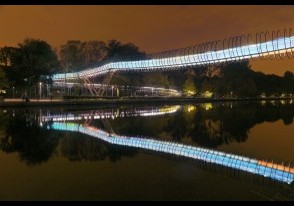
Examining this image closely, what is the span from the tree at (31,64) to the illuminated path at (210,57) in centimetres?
737

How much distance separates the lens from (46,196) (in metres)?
8.20

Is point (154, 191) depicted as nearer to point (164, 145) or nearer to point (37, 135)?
point (164, 145)

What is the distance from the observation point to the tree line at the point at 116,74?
5766 centimetres

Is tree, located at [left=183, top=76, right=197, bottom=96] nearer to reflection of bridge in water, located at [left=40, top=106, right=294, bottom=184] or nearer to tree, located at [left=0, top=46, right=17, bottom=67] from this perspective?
tree, located at [left=0, top=46, right=17, bottom=67]

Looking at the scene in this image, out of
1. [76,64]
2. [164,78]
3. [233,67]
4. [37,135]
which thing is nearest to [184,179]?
[37,135]

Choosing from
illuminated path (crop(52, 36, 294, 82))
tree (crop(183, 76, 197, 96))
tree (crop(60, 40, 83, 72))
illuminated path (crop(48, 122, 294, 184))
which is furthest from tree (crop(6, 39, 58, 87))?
tree (crop(183, 76, 197, 96))

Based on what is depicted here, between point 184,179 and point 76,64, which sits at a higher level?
point 76,64

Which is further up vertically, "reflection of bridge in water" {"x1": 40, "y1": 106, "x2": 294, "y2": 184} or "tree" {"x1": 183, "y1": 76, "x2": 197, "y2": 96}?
"tree" {"x1": 183, "y1": 76, "x2": 197, "y2": 96}

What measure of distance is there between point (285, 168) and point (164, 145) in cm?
587

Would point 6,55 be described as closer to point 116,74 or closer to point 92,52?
point 116,74

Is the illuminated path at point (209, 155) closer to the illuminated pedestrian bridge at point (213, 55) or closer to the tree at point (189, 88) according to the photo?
the illuminated pedestrian bridge at point (213, 55)

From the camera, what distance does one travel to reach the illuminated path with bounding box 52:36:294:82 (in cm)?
2679

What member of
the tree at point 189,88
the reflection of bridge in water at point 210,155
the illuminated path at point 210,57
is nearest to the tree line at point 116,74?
the tree at point 189,88

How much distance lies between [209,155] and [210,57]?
80.1ft
